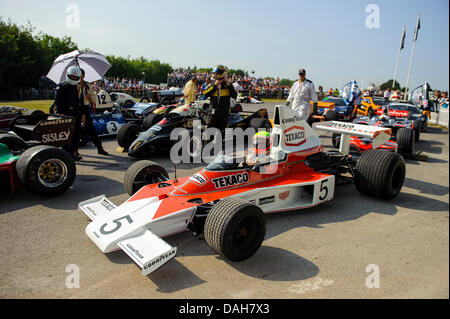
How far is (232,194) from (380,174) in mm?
2373

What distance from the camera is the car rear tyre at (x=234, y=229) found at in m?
3.23

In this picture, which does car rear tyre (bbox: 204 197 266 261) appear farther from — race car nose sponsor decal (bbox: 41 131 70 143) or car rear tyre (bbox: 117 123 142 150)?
car rear tyre (bbox: 117 123 142 150)

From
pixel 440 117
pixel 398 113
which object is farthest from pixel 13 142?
pixel 440 117

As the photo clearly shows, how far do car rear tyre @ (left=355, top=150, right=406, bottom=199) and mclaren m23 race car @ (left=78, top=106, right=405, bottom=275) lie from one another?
0.05ft

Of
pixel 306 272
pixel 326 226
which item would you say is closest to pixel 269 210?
pixel 326 226

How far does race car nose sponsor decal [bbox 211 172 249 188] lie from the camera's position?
4.28 m

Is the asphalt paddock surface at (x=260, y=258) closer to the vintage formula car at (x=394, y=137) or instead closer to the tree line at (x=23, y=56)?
the vintage formula car at (x=394, y=137)

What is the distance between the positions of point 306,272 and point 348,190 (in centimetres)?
292

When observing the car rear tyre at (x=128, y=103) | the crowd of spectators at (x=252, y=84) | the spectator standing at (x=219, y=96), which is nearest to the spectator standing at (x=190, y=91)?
the spectator standing at (x=219, y=96)

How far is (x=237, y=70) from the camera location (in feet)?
328

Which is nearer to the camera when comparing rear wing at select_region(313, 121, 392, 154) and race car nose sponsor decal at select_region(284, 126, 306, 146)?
race car nose sponsor decal at select_region(284, 126, 306, 146)

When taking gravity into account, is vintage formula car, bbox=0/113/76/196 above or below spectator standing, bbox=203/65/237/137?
below

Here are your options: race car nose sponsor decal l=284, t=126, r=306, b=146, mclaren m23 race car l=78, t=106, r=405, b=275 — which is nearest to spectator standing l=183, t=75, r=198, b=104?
mclaren m23 race car l=78, t=106, r=405, b=275
